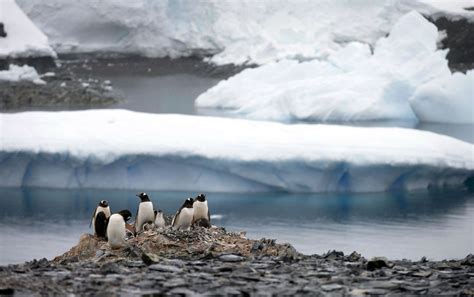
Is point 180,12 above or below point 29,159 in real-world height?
above

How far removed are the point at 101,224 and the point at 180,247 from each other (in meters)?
1.10

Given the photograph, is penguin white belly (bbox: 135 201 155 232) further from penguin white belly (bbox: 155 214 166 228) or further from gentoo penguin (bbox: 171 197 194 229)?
gentoo penguin (bbox: 171 197 194 229)

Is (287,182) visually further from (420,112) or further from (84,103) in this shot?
(84,103)

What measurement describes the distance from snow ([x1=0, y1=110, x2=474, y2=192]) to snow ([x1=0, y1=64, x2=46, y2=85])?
9.45 m

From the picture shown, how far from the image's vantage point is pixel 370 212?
37.2 ft

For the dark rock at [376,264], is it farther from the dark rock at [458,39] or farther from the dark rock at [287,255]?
the dark rock at [458,39]

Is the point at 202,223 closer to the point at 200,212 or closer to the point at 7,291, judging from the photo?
the point at 200,212

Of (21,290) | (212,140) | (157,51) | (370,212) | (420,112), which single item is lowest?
(21,290)

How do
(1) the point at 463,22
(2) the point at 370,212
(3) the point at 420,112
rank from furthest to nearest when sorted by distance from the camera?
(1) the point at 463,22
(3) the point at 420,112
(2) the point at 370,212

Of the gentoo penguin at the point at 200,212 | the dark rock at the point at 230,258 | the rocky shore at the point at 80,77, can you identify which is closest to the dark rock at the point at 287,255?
the dark rock at the point at 230,258

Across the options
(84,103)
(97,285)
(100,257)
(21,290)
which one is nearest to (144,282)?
(97,285)

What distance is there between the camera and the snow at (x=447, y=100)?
17.5 m

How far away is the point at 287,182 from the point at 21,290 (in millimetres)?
8252

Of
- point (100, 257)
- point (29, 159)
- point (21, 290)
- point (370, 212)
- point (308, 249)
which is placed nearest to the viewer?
point (21, 290)
